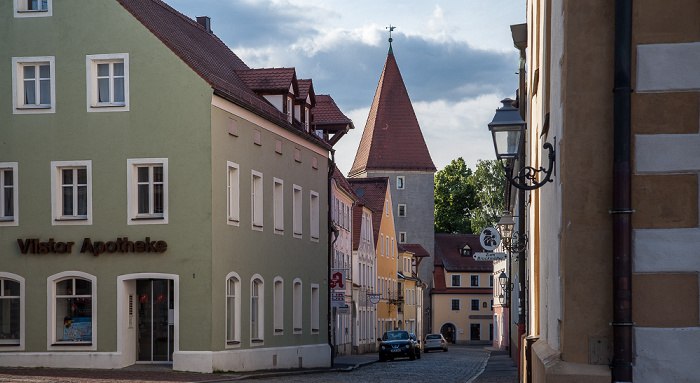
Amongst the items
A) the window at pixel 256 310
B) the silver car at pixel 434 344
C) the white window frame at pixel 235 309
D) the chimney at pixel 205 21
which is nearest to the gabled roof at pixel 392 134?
the silver car at pixel 434 344

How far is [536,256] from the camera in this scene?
12836 mm

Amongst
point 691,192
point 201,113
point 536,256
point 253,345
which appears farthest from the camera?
point 253,345

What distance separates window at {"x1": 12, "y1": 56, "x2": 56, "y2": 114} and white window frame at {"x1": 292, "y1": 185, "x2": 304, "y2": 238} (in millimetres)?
9666

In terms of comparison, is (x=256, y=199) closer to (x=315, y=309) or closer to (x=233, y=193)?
(x=233, y=193)

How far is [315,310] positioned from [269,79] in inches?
341

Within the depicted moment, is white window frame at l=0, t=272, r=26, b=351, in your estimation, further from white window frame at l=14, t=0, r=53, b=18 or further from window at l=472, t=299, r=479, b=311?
window at l=472, t=299, r=479, b=311

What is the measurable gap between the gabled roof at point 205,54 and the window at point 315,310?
5351 millimetres

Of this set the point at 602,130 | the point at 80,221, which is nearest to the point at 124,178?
the point at 80,221

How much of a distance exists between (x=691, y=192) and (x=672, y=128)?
490 millimetres

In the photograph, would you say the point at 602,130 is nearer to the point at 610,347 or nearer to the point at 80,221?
the point at 610,347

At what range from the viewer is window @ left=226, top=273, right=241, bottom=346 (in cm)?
2759

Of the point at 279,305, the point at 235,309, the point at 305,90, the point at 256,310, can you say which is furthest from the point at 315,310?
the point at 235,309

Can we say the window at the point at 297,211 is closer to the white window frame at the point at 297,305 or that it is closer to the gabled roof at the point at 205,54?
the white window frame at the point at 297,305

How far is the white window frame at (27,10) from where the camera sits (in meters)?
27.2
